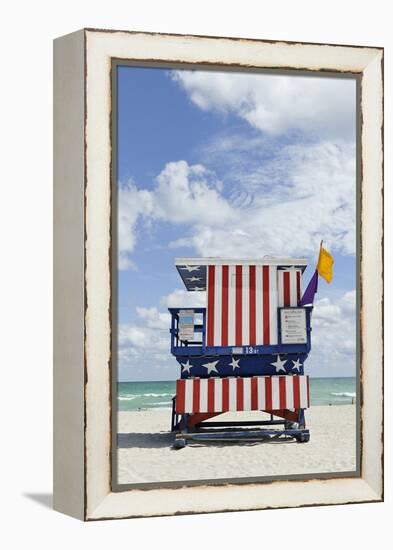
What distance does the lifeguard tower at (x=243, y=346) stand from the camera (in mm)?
9016

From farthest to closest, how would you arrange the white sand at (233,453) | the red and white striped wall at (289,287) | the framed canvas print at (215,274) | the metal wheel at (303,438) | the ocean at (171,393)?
the red and white striped wall at (289,287), the metal wheel at (303,438), the ocean at (171,393), the white sand at (233,453), the framed canvas print at (215,274)

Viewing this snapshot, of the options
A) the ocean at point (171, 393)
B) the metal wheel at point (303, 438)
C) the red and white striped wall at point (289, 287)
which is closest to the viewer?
the ocean at point (171, 393)

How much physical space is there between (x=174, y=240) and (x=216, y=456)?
6.81 feet

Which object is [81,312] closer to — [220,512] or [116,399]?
[116,399]

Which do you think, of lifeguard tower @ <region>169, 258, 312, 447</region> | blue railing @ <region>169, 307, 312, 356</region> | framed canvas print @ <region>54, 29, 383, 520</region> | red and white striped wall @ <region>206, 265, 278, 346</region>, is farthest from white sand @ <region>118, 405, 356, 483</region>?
red and white striped wall @ <region>206, 265, 278, 346</region>

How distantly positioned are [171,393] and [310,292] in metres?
1.50

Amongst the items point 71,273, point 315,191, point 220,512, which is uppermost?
point 315,191

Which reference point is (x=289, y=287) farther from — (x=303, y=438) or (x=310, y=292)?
(x=303, y=438)

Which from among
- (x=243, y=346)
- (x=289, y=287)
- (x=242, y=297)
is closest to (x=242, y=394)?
(x=243, y=346)

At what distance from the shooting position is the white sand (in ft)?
A: 26.5

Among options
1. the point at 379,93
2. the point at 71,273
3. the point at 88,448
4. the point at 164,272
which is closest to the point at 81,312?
the point at 71,273

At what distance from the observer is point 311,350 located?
9180mm

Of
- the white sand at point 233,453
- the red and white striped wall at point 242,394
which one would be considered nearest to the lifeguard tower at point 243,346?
the red and white striped wall at point 242,394

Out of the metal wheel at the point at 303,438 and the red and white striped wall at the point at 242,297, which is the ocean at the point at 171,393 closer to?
the metal wheel at the point at 303,438
